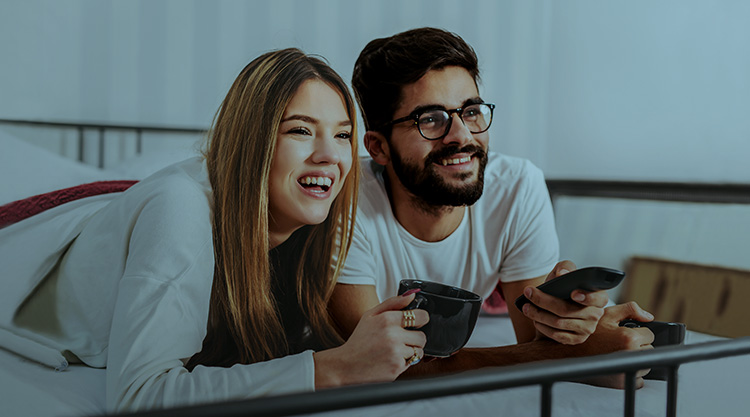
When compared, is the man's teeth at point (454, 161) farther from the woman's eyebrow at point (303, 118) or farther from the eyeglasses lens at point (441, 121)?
the woman's eyebrow at point (303, 118)

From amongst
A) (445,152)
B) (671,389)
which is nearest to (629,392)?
(671,389)

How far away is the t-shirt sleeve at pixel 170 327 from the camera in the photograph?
427 mm

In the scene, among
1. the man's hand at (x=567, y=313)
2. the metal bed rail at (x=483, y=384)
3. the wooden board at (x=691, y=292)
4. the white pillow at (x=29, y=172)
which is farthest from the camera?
the wooden board at (x=691, y=292)

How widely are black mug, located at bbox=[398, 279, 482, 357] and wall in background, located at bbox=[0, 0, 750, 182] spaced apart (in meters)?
0.22

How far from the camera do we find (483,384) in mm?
348

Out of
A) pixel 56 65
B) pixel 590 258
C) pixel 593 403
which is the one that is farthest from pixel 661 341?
pixel 56 65

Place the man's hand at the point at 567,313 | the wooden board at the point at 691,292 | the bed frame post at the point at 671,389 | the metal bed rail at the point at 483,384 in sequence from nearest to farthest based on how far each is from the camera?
the metal bed rail at the point at 483,384, the bed frame post at the point at 671,389, the man's hand at the point at 567,313, the wooden board at the point at 691,292

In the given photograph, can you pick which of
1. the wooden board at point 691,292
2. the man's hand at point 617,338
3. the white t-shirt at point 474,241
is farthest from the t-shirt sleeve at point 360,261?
the wooden board at point 691,292

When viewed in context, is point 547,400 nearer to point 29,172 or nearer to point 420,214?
point 420,214

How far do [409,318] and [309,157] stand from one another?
0.15 m

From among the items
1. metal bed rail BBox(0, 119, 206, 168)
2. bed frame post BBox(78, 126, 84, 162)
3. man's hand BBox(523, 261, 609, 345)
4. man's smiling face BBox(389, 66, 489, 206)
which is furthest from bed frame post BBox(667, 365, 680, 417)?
bed frame post BBox(78, 126, 84, 162)

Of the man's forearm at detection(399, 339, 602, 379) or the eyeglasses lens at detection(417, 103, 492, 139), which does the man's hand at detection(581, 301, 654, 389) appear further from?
the eyeglasses lens at detection(417, 103, 492, 139)

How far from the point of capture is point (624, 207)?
1.24 m

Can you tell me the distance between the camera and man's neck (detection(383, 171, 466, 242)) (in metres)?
0.59
